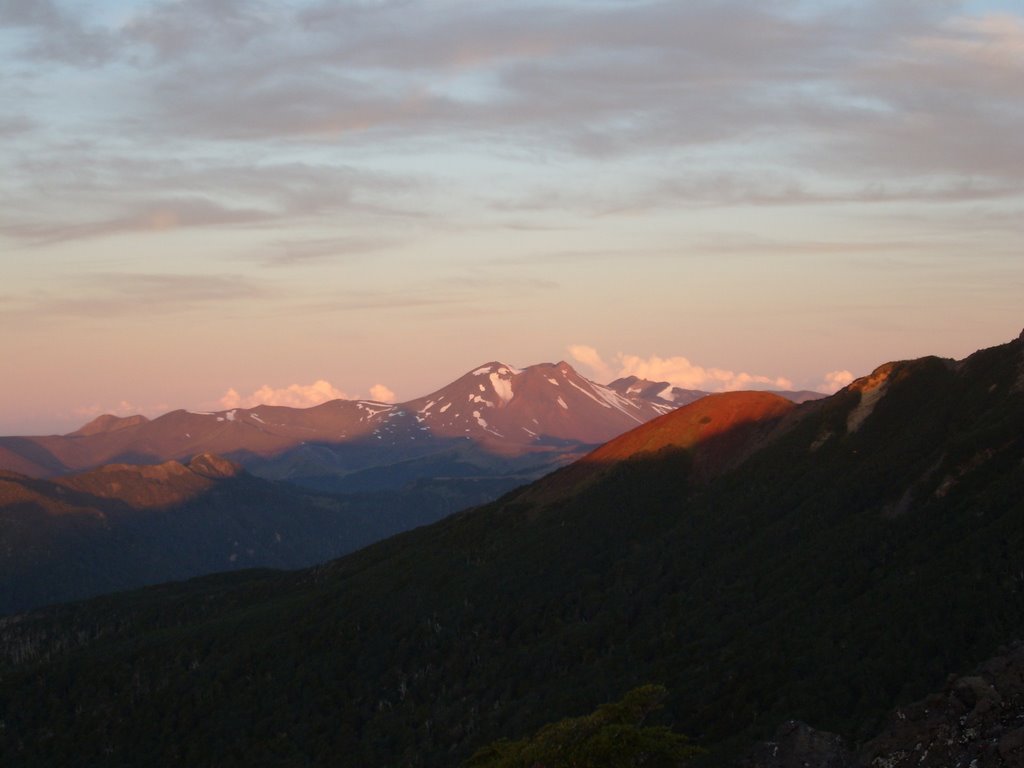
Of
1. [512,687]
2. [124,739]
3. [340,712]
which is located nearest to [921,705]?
[512,687]

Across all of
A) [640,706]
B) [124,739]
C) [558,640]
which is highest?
[640,706]

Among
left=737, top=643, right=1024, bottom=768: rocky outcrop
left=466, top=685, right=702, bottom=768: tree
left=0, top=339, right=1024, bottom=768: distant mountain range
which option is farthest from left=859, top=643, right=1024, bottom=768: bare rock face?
left=0, top=339, right=1024, bottom=768: distant mountain range

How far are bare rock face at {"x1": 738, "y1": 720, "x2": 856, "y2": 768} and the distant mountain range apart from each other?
1825 centimetres

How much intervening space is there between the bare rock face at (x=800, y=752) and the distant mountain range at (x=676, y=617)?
1825 cm

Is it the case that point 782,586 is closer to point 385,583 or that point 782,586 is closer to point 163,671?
point 385,583

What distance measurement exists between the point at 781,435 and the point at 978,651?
306 feet

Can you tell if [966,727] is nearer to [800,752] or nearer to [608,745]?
[800,752]

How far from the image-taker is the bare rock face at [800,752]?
60.3 meters

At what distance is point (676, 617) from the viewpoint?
14112cm

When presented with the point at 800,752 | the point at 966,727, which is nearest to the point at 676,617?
the point at 800,752

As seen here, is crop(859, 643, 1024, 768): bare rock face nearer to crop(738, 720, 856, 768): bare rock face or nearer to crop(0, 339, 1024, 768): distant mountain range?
crop(738, 720, 856, 768): bare rock face

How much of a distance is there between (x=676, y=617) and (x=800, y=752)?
79995mm

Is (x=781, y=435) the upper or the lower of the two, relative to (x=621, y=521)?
upper

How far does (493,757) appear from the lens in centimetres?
7356
